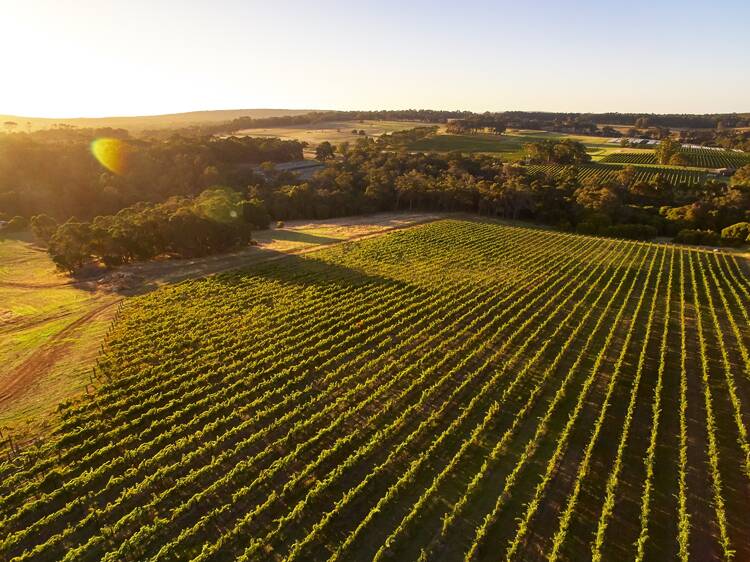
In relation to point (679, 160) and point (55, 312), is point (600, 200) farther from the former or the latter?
point (55, 312)

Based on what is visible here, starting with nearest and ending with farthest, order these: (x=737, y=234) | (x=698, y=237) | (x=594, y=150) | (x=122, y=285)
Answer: (x=122, y=285)
(x=737, y=234)
(x=698, y=237)
(x=594, y=150)

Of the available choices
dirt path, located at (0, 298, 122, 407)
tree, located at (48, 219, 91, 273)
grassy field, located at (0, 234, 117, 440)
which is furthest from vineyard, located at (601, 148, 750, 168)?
dirt path, located at (0, 298, 122, 407)

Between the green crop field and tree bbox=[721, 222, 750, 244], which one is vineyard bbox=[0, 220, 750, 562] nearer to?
tree bbox=[721, 222, 750, 244]

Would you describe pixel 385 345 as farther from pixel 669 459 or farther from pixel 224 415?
pixel 669 459

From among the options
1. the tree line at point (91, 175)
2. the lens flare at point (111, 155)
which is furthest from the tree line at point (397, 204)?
the lens flare at point (111, 155)

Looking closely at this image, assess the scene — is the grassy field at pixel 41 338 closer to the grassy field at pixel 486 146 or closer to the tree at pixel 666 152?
the grassy field at pixel 486 146

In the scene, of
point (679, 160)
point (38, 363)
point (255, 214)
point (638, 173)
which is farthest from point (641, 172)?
point (38, 363)

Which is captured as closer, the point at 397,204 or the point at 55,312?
the point at 55,312
